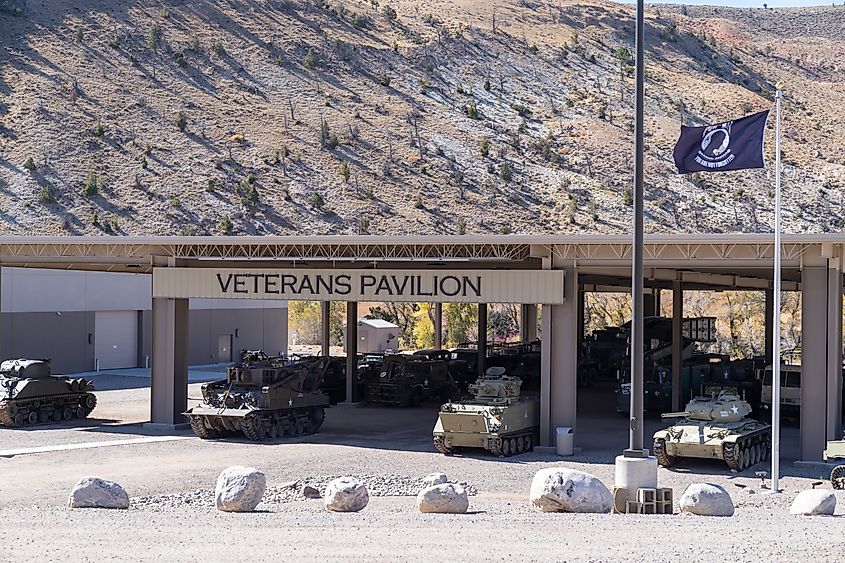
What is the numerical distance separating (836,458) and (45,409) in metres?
21.5

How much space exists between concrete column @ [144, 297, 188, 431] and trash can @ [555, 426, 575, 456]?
10.6 meters


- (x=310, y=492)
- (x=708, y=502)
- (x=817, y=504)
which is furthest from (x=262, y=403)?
(x=817, y=504)

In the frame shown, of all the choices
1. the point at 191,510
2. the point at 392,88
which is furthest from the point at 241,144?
the point at 191,510

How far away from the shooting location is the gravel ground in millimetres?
13688

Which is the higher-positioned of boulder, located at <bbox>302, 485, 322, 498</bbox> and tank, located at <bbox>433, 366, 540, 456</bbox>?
tank, located at <bbox>433, 366, 540, 456</bbox>

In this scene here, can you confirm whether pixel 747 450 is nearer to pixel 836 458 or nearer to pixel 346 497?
pixel 836 458

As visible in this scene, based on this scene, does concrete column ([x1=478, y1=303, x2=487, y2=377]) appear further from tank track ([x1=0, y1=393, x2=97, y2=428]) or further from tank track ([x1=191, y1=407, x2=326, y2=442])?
tank track ([x1=0, y1=393, x2=97, y2=428])

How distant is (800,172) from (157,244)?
172ft

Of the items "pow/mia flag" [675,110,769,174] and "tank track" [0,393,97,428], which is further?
"tank track" [0,393,97,428]

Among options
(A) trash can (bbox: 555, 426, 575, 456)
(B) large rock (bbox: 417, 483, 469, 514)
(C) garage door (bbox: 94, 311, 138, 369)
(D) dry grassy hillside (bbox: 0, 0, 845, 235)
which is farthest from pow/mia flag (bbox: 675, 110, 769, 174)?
(D) dry grassy hillside (bbox: 0, 0, 845, 235)

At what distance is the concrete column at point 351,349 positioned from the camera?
40562 mm

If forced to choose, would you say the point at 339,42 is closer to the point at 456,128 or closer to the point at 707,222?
the point at 456,128

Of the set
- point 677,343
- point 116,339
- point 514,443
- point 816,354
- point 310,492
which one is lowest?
point 310,492

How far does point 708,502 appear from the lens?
18.5m
